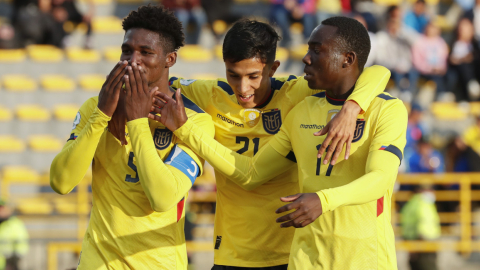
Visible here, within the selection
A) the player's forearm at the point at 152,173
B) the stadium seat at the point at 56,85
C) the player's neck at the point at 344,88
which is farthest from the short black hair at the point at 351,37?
the stadium seat at the point at 56,85

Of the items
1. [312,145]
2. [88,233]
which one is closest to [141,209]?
[88,233]

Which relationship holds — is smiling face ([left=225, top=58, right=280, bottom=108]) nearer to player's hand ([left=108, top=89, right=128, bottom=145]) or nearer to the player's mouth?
the player's mouth

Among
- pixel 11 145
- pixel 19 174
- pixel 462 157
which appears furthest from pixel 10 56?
pixel 462 157

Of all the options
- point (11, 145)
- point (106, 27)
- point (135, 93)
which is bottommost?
point (11, 145)

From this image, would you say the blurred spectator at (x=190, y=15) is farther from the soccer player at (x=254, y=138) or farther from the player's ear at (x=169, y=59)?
the player's ear at (x=169, y=59)

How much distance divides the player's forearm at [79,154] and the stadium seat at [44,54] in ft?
31.8

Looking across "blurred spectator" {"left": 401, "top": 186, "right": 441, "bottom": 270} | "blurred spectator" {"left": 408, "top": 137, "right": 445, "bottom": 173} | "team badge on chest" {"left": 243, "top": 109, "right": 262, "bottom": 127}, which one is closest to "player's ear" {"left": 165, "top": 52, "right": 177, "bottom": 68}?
"team badge on chest" {"left": 243, "top": 109, "right": 262, "bottom": 127}

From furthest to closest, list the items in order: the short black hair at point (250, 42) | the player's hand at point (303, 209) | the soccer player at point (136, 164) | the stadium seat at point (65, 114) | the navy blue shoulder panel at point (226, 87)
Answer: the stadium seat at point (65, 114) → the navy blue shoulder panel at point (226, 87) → the short black hair at point (250, 42) → the soccer player at point (136, 164) → the player's hand at point (303, 209)

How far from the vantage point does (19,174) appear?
35.4 feet

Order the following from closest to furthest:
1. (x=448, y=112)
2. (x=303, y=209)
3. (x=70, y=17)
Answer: (x=303, y=209) < (x=448, y=112) < (x=70, y=17)

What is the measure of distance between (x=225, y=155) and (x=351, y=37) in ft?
3.29

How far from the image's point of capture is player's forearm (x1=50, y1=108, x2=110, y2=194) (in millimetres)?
3309

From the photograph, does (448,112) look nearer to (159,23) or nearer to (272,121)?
(272,121)

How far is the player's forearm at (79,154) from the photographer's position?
3309mm
